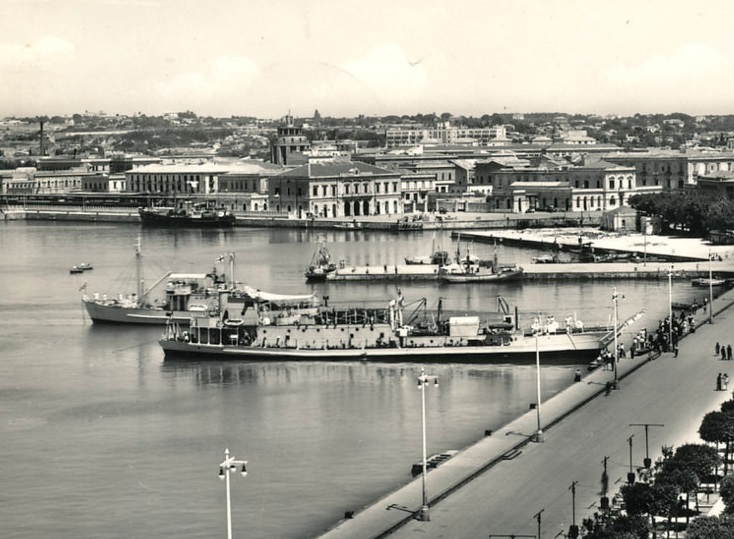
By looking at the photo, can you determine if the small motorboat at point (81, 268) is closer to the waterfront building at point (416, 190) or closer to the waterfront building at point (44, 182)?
the waterfront building at point (416, 190)

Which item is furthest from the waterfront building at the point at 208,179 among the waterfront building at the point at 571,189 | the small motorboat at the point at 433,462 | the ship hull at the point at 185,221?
the small motorboat at the point at 433,462

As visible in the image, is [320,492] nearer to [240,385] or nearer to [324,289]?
[240,385]

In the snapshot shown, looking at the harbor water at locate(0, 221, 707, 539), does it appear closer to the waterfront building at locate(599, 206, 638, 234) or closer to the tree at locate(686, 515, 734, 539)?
the tree at locate(686, 515, 734, 539)

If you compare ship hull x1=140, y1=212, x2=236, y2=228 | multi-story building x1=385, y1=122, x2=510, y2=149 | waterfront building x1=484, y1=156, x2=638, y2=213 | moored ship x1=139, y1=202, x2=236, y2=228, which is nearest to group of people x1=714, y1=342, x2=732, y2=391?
waterfront building x1=484, y1=156, x2=638, y2=213

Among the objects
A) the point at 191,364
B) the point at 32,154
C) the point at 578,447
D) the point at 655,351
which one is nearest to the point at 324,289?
the point at 191,364

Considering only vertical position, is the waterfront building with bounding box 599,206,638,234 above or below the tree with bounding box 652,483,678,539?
above

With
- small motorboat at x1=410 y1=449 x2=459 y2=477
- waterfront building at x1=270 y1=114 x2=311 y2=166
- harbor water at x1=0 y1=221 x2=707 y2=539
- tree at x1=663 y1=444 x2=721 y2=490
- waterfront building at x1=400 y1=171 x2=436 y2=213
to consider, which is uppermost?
waterfront building at x1=270 y1=114 x2=311 y2=166

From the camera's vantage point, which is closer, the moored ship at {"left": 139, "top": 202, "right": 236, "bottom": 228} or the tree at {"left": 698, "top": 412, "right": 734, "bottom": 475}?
the tree at {"left": 698, "top": 412, "right": 734, "bottom": 475}
